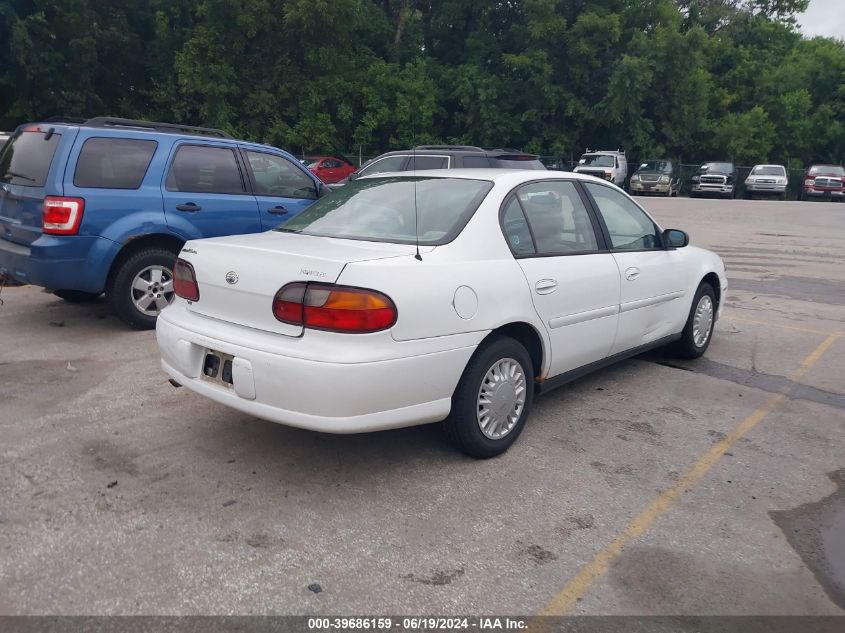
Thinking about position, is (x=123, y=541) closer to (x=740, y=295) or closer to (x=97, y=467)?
(x=97, y=467)

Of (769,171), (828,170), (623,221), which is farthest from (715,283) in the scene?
(828,170)

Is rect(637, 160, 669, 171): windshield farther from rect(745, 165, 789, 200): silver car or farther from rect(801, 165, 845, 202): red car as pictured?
rect(801, 165, 845, 202): red car

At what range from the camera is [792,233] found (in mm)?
17562

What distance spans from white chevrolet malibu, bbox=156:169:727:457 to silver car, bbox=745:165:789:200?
105ft

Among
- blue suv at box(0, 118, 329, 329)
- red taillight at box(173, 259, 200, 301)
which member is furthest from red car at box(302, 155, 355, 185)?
red taillight at box(173, 259, 200, 301)

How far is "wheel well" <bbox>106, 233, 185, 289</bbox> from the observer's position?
657 centimetres

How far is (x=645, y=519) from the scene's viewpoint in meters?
3.56

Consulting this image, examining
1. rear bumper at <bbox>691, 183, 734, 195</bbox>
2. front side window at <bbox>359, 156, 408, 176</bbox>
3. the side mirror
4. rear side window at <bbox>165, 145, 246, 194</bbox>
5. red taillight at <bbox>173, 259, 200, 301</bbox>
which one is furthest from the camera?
rear bumper at <bbox>691, 183, 734, 195</bbox>

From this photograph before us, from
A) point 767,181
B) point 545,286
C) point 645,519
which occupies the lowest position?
point 767,181

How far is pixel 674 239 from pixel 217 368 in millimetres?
3647

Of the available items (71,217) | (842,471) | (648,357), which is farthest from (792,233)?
(71,217)

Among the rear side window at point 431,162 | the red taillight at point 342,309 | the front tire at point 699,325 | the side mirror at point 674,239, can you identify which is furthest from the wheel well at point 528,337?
the rear side window at point 431,162

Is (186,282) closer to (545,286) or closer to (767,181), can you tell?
(545,286)

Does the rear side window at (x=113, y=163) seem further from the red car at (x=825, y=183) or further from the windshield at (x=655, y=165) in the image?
the red car at (x=825, y=183)
